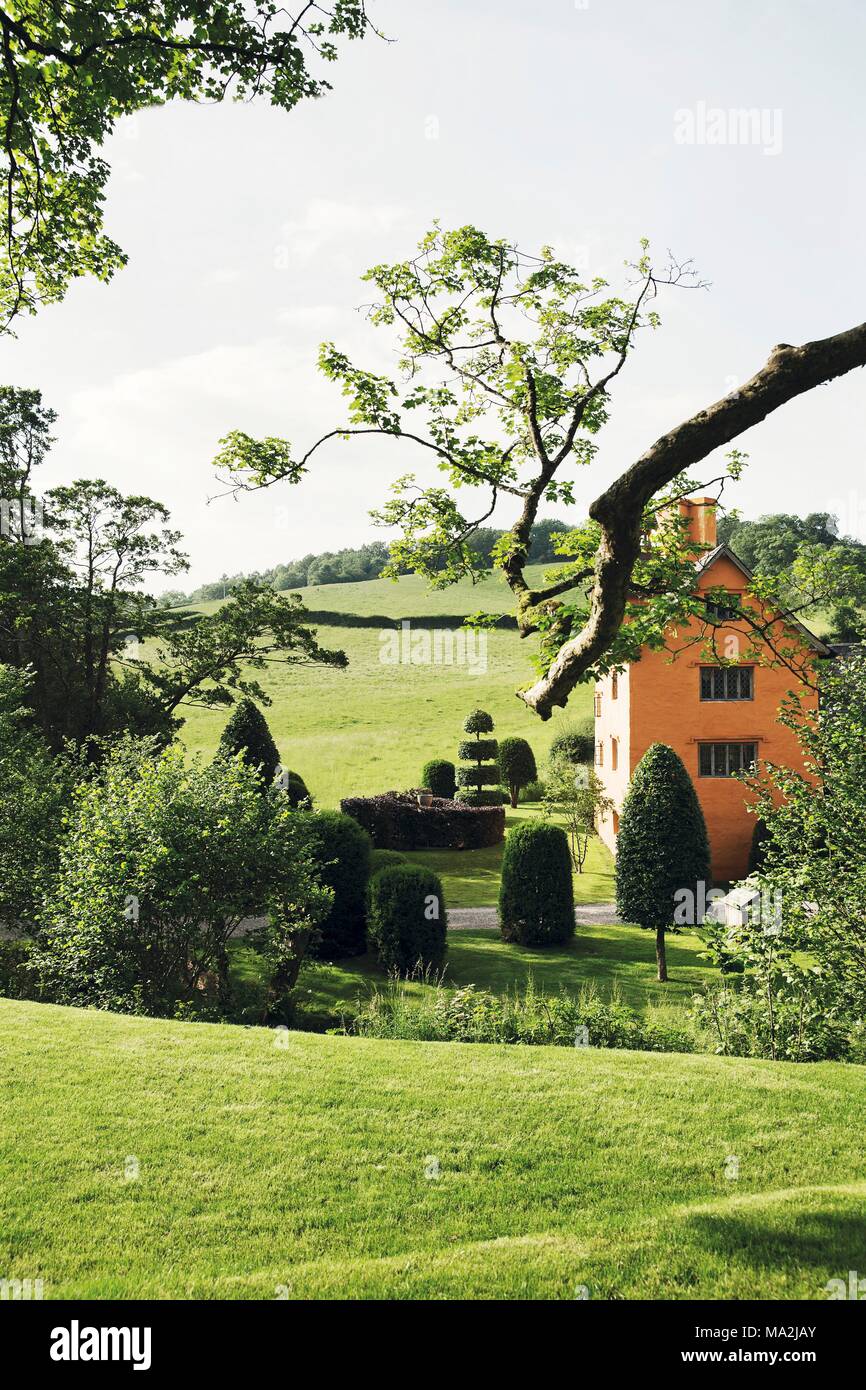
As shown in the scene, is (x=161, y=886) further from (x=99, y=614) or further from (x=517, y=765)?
(x=517, y=765)

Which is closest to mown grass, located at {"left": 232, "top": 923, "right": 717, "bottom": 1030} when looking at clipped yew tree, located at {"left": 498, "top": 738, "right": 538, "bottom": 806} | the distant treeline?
clipped yew tree, located at {"left": 498, "top": 738, "right": 538, "bottom": 806}

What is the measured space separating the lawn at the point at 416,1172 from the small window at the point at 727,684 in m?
19.6

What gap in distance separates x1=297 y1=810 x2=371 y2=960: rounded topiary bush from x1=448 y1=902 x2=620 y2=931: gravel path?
3.43m

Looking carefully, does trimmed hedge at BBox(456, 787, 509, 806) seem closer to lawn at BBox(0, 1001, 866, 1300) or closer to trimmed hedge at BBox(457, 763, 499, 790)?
trimmed hedge at BBox(457, 763, 499, 790)

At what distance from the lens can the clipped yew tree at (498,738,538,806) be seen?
42.2 m

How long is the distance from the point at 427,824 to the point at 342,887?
13.4 meters

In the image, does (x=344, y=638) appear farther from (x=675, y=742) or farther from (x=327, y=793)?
(x=675, y=742)

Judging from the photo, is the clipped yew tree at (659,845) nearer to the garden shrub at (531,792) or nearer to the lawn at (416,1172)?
the lawn at (416,1172)

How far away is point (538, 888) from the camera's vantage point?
20.9 meters

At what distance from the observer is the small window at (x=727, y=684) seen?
2769 centimetres

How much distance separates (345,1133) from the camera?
6.87m

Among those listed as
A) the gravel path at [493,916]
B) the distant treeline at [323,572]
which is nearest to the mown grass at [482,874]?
the gravel path at [493,916]

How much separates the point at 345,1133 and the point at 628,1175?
219 cm
